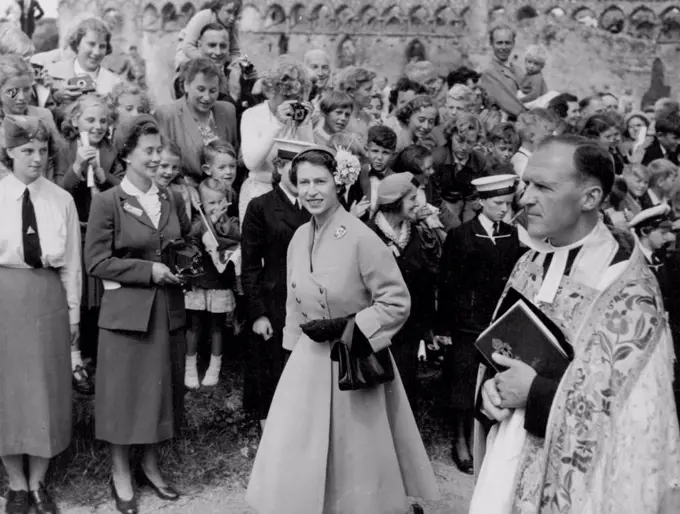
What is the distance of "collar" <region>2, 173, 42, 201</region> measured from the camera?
4.53 m

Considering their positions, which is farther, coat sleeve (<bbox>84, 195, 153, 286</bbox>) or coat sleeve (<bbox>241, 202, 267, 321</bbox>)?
coat sleeve (<bbox>241, 202, 267, 321</bbox>)

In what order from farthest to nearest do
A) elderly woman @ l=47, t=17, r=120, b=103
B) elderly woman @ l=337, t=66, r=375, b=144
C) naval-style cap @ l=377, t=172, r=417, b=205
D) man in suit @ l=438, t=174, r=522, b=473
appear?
1. elderly woman @ l=337, t=66, r=375, b=144
2. elderly woman @ l=47, t=17, r=120, b=103
3. man in suit @ l=438, t=174, r=522, b=473
4. naval-style cap @ l=377, t=172, r=417, b=205

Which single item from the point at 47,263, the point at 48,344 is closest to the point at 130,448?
the point at 48,344

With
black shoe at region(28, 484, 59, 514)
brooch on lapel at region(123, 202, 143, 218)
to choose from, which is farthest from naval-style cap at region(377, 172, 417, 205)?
black shoe at region(28, 484, 59, 514)

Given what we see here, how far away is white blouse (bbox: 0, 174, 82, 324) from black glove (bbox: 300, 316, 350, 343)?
5.25 ft

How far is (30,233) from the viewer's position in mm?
4500

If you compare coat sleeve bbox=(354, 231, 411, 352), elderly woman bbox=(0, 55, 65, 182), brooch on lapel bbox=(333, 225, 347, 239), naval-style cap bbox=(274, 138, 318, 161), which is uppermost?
elderly woman bbox=(0, 55, 65, 182)

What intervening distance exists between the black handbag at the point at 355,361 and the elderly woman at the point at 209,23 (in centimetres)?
359

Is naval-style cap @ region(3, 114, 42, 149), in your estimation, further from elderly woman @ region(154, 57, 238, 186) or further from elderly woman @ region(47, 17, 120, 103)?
elderly woman @ region(47, 17, 120, 103)

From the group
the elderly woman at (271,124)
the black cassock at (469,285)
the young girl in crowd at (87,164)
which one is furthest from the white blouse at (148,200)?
the black cassock at (469,285)

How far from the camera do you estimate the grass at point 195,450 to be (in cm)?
514

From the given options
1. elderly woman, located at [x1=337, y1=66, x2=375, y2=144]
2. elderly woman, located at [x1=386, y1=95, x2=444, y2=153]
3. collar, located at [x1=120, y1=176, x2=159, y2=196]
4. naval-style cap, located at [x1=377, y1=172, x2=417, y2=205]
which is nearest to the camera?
collar, located at [x1=120, y1=176, x2=159, y2=196]

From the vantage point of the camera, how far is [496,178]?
5.44 metres

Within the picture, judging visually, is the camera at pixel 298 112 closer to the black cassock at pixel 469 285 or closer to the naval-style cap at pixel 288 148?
the naval-style cap at pixel 288 148
